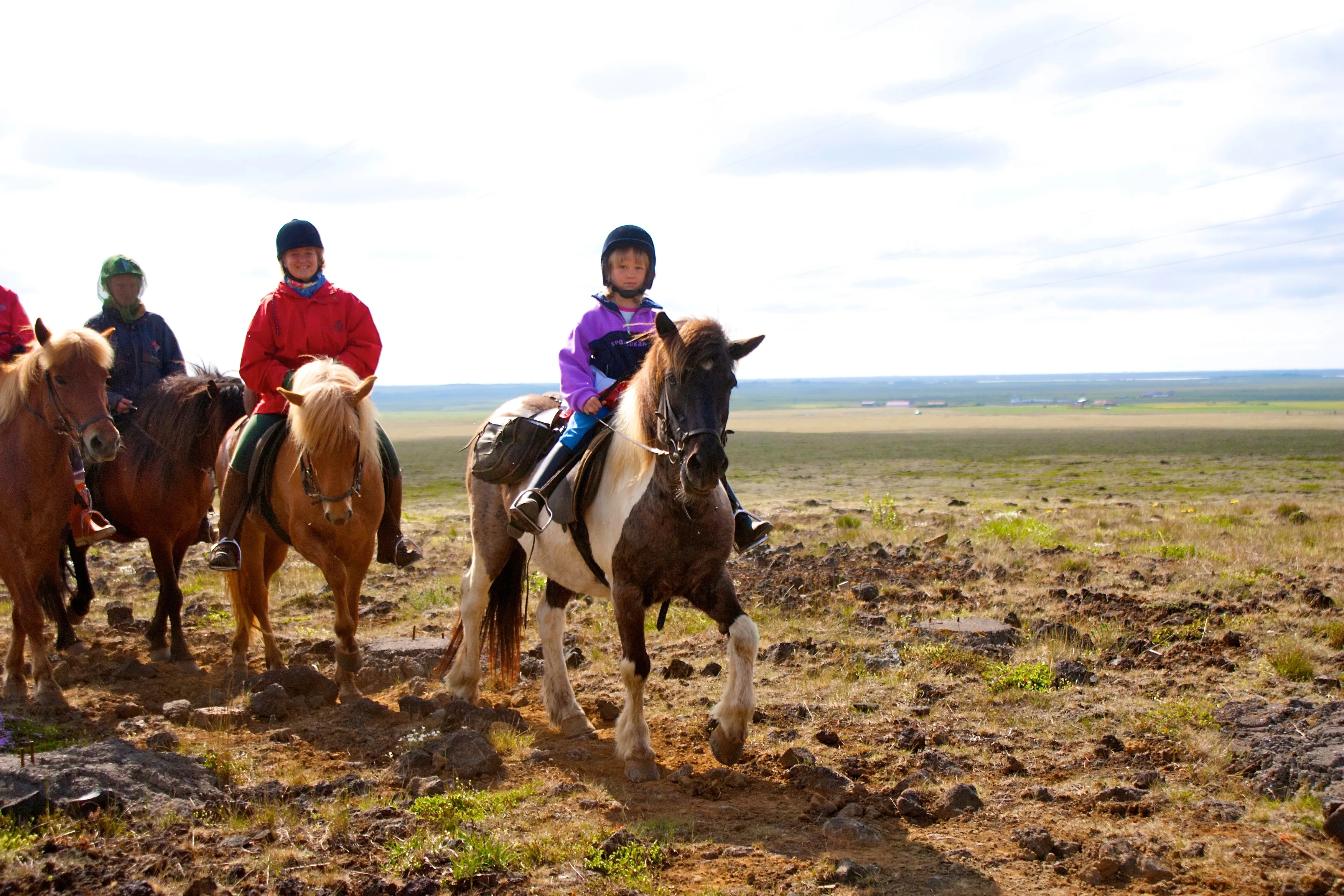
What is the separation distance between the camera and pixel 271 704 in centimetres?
675

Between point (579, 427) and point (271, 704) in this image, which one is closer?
point (579, 427)

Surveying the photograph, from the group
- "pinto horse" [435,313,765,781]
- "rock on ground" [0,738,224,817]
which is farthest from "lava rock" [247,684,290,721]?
"pinto horse" [435,313,765,781]

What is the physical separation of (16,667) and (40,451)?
1.57 meters

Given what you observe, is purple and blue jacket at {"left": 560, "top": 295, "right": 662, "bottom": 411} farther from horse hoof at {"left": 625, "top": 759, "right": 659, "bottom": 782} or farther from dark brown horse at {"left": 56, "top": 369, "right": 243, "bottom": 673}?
dark brown horse at {"left": 56, "top": 369, "right": 243, "bottom": 673}

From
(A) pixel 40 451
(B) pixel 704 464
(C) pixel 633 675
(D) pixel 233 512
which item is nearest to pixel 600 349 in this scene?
(B) pixel 704 464

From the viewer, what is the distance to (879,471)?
39125 mm

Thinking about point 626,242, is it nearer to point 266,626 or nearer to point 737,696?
point 737,696

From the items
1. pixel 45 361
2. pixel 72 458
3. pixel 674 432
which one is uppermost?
pixel 45 361

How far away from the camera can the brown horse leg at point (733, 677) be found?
541cm

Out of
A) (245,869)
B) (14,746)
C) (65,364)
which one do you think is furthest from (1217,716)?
(65,364)

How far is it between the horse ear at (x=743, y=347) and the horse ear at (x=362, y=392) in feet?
9.42

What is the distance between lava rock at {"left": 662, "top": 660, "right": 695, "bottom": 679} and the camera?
24.5 feet

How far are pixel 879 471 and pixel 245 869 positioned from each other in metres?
36.4

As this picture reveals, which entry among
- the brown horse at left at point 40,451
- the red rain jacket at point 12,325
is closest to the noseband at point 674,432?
the brown horse at left at point 40,451
